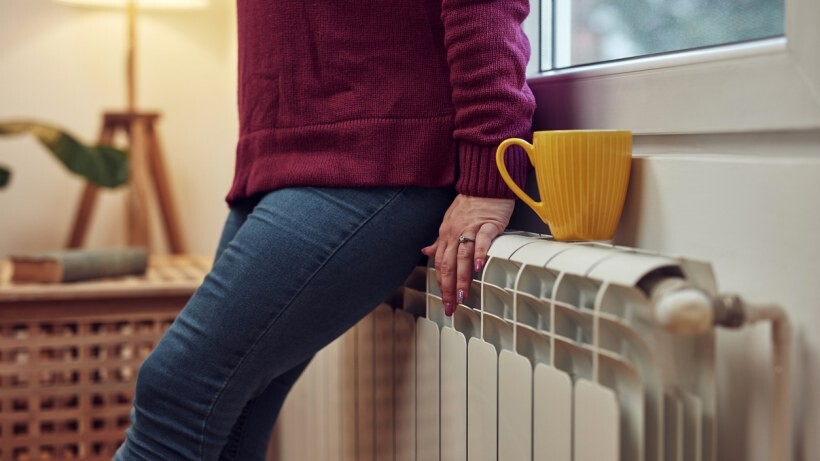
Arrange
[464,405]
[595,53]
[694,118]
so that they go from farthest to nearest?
[595,53] → [464,405] → [694,118]

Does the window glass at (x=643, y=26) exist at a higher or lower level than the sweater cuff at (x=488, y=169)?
higher

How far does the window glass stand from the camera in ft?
2.52

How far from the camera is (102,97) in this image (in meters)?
2.40

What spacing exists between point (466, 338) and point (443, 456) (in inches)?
5.5

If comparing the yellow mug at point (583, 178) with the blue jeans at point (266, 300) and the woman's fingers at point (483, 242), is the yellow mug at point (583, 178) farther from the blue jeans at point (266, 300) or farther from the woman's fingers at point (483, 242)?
the blue jeans at point (266, 300)

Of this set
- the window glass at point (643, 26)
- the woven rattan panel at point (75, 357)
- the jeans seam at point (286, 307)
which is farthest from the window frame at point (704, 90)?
the woven rattan panel at point (75, 357)

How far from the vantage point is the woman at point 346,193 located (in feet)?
2.90

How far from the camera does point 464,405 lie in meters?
0.89

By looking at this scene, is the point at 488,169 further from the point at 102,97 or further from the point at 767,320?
the point at 102,97

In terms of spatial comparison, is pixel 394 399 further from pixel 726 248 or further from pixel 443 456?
pixel 726 248

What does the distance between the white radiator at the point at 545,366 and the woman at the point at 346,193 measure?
0.20ft

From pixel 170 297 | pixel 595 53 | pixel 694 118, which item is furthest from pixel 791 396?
pixel 170 297

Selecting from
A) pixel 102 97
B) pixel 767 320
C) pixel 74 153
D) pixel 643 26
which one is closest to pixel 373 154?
pixel 643 26

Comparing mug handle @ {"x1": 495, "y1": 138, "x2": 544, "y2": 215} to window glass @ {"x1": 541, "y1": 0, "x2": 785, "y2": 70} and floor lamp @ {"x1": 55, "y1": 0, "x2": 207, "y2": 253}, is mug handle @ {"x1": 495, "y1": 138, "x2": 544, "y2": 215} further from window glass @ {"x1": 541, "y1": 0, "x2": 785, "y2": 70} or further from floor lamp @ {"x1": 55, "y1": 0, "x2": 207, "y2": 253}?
floor lamp @ {"x1": 55, "y1": 0, "x2": 207, "y2": 253}
